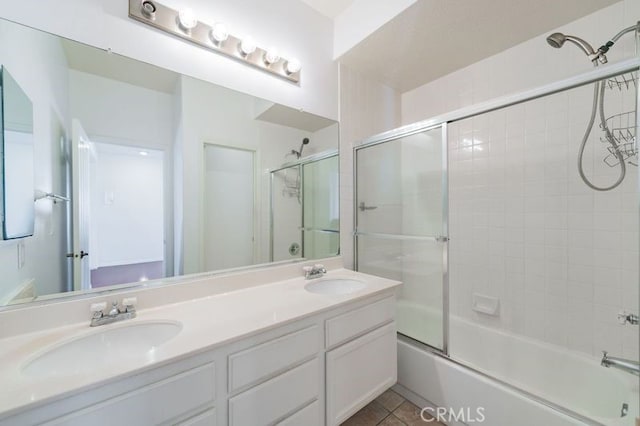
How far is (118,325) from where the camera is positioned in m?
1.02

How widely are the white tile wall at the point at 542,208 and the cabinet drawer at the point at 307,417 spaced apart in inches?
60.5

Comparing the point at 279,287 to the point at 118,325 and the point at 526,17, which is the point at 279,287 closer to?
the point at 118,325

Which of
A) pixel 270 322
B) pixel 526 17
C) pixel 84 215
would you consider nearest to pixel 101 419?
pixel 270 322

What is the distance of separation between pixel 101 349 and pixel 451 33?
2555 mm

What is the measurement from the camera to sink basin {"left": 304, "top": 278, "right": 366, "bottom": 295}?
1693mm

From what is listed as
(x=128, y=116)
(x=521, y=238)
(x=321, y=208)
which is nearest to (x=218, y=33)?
(x=128, y=116)

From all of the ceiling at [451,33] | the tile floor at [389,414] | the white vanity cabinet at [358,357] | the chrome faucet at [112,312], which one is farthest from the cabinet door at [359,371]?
the ceiling at [451,33]

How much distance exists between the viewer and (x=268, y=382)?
1.02 m

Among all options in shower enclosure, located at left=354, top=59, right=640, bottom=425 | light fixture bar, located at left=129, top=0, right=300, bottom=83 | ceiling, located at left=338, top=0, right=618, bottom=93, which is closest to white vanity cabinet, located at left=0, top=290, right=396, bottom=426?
shower enclosure, located at left=354, top=59, right=640, bottom=425

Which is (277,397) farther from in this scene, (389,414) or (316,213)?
(316,213)

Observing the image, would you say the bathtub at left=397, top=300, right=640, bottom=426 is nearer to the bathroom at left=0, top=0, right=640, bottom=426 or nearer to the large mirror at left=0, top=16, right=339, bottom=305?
the bathroom at left=0, top=0, right=640, bottom=426

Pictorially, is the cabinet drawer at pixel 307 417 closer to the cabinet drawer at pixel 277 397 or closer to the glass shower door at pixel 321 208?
the cabinet drawer at pixel 277 397

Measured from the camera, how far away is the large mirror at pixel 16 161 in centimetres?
90

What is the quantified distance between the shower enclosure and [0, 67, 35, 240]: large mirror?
187cm
